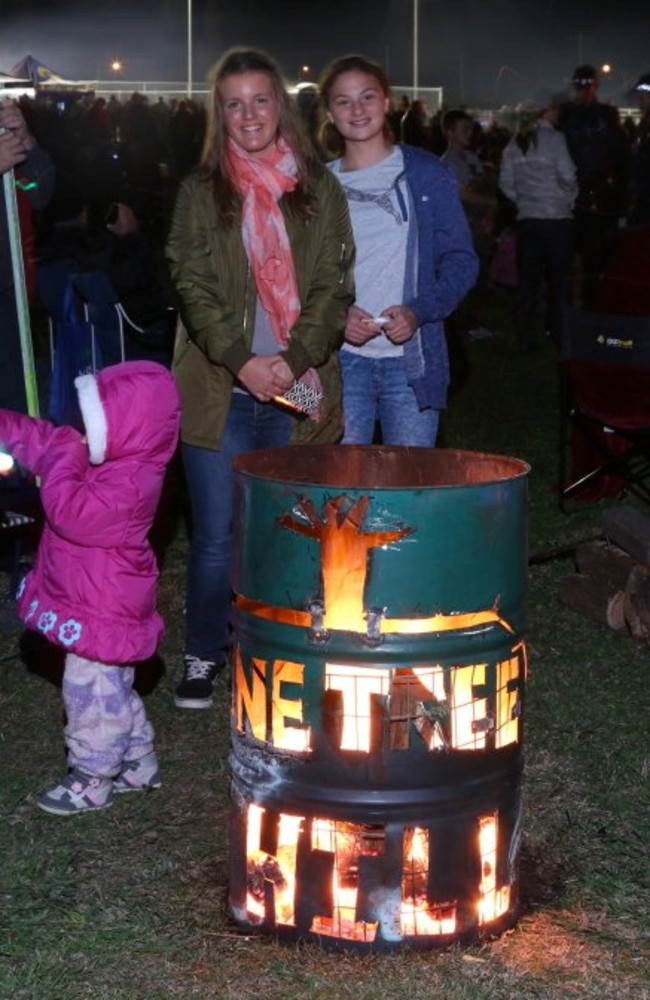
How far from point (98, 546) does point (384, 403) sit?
1.51 m

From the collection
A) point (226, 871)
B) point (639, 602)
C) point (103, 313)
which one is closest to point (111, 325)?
point (103, 313)

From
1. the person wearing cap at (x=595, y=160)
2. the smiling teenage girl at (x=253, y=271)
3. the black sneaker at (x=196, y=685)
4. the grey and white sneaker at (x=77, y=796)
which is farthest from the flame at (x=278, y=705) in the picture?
the person wearing cap at (x=595, y=160)

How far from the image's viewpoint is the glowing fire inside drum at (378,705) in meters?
3.23

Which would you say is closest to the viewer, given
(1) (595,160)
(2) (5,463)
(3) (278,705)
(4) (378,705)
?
(4) (378,705)

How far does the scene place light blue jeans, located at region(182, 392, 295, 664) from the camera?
4859mm

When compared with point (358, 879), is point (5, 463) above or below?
above

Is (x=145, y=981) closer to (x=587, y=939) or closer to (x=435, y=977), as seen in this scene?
(x=435, y=977)

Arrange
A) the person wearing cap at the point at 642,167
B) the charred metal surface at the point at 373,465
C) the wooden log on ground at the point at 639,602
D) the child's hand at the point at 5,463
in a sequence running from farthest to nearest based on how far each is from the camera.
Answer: the person wearing cap at the point at 642,167
the wooden log on ground at the point at 639,602
the charred metal surface at the point at 373,465
the child's hand at the point at 5,463

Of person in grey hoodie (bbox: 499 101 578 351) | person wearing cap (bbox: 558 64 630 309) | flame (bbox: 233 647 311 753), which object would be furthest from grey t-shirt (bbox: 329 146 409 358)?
person wearing cap (bbox: 558 64 630 309)

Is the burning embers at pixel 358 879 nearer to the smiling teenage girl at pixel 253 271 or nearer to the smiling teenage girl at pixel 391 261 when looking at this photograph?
the smiling teenage girl at pixel 253 271

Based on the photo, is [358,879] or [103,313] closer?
[358,879]

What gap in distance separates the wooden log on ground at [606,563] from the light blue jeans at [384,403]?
1.33m

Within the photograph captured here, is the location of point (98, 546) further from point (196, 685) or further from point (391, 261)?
point (391, 261)

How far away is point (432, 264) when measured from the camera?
16.8 feet
